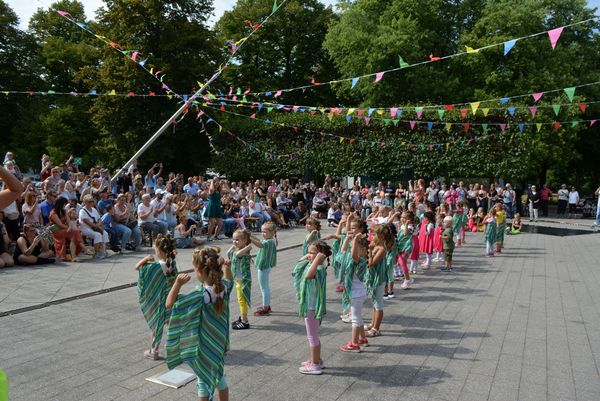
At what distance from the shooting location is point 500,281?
34.2ft

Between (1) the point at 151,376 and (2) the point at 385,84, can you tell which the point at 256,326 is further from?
(2) the point at 385,84

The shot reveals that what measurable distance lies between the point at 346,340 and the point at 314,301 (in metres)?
1.38

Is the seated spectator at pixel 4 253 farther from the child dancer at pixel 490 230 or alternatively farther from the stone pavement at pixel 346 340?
the child dancer at pixel 490 230

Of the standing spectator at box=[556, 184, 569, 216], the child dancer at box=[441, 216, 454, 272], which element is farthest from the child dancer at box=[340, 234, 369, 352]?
the standing spectator at box=[556, 184, 569, 216]

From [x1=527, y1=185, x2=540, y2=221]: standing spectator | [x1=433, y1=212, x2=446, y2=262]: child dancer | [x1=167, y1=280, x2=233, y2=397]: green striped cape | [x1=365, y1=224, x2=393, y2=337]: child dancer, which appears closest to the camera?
[x1=167, y1=280, x2=233, y2=397]: green striped cape

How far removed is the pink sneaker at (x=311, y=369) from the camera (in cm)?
529

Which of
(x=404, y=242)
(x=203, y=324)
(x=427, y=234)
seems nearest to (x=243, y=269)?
(x=203, y=324)

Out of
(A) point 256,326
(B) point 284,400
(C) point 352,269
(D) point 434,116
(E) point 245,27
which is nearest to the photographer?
(B) point 284,400

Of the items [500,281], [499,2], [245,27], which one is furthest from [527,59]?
[500,281]

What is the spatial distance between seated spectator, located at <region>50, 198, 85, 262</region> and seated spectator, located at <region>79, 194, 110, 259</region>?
33cm

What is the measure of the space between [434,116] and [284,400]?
24156 millimetres

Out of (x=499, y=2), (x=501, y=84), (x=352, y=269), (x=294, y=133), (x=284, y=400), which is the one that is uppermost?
(x=499, y=2)

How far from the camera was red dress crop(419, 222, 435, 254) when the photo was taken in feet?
38.4

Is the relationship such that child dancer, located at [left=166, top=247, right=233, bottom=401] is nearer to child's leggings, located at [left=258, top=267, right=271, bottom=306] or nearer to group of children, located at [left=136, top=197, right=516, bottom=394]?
group of children, located at [left=136, top=197, right=516, bottom=394]
